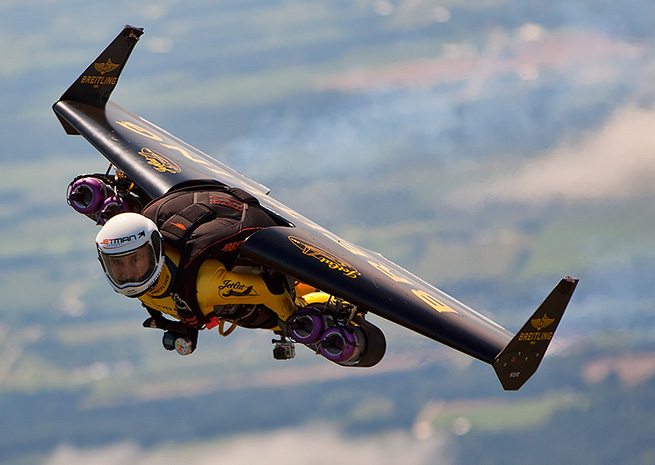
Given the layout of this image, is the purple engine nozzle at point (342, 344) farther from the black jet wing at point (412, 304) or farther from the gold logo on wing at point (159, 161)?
the gold logo on wing at point (159, 161)

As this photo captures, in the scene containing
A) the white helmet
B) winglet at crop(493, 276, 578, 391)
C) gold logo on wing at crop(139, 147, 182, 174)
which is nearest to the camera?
winglet at crop(493, 276, 578, 391)

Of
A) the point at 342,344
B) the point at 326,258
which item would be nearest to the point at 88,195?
the point at 326,258

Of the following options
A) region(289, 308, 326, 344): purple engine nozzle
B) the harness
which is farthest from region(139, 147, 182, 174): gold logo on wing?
region(289, 308, 326, 344): purple engine nozzle

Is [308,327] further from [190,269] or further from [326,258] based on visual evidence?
[190,269]

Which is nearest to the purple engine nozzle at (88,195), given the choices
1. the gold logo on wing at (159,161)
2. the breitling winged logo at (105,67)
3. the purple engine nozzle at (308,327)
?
the gold logo on wing at (159,161)

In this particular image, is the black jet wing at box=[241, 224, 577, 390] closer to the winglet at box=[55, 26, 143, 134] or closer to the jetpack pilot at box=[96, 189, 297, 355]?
the jetpack pilot at box=[96, 189, 297, 355]

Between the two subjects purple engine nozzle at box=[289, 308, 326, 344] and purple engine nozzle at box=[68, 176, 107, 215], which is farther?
purple engine nozzle at box=[68, 176, 107, 215]
